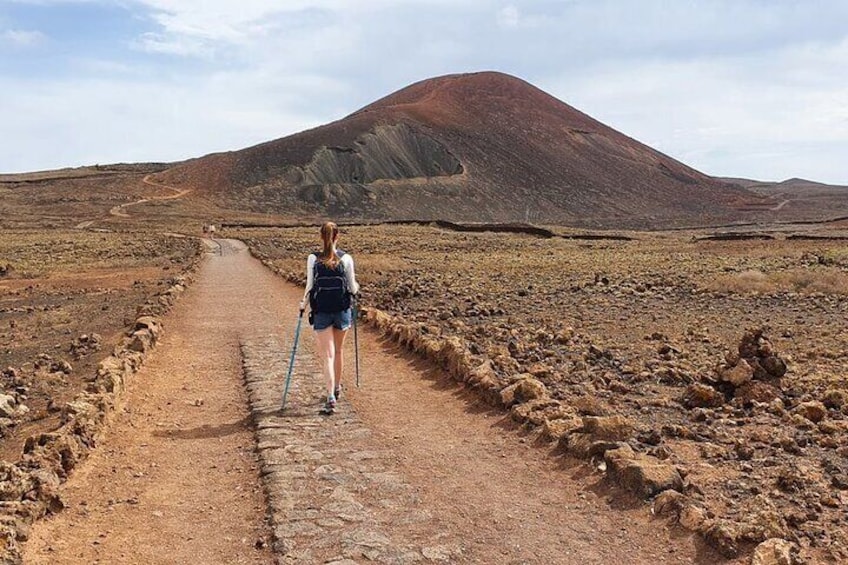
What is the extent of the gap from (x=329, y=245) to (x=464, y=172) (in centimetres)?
11407

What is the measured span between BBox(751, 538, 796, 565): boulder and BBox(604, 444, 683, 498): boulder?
3.74 feet

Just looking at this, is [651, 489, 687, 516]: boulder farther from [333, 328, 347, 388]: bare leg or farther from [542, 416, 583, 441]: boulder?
[333, 328, 347, 388]: bare leg

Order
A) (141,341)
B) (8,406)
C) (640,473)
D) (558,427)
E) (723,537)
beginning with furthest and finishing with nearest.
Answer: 1. (141,341)
2. (8,406)
3. (558,427)
4. (640,473)
5. (723,537)

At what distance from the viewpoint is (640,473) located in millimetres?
6074

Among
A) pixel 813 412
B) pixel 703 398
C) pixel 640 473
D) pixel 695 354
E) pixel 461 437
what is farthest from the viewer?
pixel 695 354

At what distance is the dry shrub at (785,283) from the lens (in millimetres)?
21091

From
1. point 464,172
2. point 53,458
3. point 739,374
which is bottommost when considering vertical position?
point 53,458

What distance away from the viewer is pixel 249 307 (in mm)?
18594

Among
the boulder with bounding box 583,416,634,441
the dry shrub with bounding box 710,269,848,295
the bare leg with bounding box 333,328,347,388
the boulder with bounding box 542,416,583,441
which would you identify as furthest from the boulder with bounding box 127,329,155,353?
the dry shrub with bounding box 710,269,848,295

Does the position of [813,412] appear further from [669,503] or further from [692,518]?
[692,518]

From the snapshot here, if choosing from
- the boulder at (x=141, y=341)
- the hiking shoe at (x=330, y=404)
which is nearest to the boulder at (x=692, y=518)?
the hiking shoe at (x=330, y=404)

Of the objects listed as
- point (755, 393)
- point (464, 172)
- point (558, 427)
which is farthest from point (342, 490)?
point (464, 172)

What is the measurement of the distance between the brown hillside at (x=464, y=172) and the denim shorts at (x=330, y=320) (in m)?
89.8

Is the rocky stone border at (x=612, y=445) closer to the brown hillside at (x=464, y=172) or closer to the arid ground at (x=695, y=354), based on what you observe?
the arid ground at (x=695, y=354)
